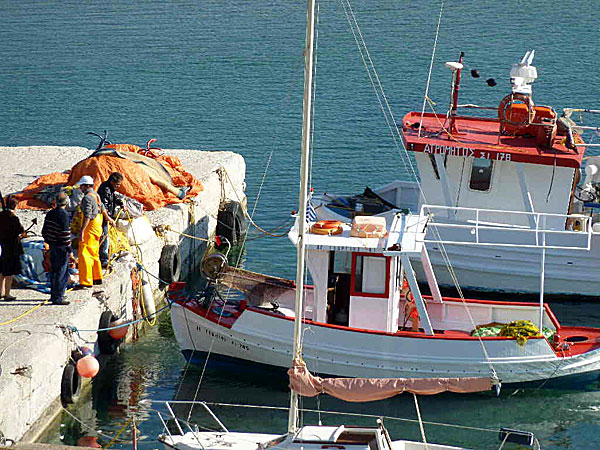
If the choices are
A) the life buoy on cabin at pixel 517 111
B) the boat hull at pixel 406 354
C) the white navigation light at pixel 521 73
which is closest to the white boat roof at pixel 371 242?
the boat hull at pixel 406 354

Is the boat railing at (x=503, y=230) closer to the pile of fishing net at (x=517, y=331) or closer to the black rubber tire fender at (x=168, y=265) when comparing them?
the pile of fishing net at (x=517, y=331)

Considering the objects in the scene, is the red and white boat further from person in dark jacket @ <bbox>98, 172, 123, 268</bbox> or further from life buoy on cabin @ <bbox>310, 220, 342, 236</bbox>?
person in dark jacket @ <bbox>98, 172, 123, 268</bbox>

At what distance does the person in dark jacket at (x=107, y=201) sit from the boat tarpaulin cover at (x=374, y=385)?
18.7ft

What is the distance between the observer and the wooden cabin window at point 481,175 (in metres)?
20.9

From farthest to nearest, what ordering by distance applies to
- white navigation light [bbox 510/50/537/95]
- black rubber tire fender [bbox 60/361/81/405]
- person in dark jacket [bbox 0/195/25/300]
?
white navigation light [bbox 510/50/537/95]
person in dark jacket [bbox 0/195/25/300]
black rubber tire fender [bbox 60/361/81/405]

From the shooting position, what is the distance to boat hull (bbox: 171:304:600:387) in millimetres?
16250

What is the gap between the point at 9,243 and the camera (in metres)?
15.6

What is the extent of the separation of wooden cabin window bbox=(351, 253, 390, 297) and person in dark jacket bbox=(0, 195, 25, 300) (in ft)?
17.0

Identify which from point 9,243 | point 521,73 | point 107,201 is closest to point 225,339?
point 107,201

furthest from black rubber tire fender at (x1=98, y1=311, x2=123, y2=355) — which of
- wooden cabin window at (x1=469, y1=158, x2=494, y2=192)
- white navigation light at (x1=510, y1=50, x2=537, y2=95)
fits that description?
white navigation light at (x1=510, y1=50, x2=537, y2=95)

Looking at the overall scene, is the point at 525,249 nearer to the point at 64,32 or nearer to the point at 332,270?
the point at 332,270

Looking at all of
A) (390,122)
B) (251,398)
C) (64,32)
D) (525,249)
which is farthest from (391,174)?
(64,32)

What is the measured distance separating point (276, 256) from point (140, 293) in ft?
18.7

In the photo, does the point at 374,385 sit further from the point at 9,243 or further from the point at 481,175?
the point at 481,175
